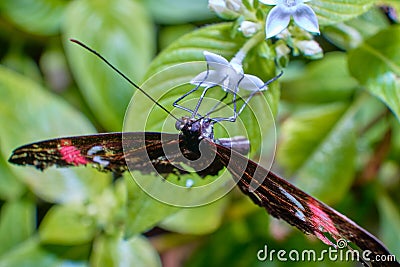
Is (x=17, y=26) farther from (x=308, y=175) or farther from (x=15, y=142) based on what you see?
(x=308, y=175)

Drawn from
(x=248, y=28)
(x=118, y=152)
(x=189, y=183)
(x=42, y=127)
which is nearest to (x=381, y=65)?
(x=248, y=28)

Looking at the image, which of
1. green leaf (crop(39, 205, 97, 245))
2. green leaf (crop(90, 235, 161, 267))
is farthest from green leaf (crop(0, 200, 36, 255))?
green leaf (crop(90, 235, 161, 267))

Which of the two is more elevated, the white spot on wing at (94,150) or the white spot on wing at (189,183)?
the white spot on wing at (94,150)

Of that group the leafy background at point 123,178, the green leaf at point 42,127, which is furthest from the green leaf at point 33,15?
the green leaf at point 42,127

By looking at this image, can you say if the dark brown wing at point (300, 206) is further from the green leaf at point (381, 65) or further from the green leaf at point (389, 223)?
the green leaf at point (389, 223)

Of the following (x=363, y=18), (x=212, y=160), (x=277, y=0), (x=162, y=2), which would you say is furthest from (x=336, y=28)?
(x=162, y=2)
